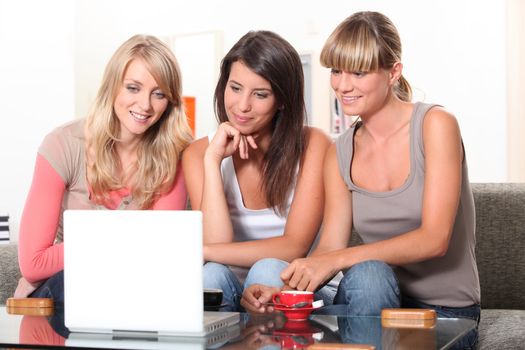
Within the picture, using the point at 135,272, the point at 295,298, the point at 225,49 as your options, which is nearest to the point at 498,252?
the point at 295,298

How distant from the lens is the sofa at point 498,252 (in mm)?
2820

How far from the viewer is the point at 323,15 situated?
5.97 m

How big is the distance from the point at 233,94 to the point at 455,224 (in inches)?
29.6

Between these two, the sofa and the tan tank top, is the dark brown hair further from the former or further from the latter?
the sofa

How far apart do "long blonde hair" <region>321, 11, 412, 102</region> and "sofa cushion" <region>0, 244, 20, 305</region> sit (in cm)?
130

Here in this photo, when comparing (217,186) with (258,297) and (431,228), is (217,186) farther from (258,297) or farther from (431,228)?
(431,228)

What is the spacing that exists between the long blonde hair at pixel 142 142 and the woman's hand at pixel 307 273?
2.25ft

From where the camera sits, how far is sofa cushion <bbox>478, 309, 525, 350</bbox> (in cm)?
210

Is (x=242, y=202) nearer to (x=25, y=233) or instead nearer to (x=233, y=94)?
(x=233, y=94)

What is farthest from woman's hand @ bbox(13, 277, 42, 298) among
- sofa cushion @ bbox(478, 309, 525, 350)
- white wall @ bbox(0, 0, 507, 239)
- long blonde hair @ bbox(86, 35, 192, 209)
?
white wall @ bbox(0, 0, 507, 239)

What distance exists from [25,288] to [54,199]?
29 cm

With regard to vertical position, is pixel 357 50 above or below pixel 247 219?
above

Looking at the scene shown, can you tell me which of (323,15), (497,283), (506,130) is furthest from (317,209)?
(323,15)

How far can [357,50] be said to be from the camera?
7.23 feet
